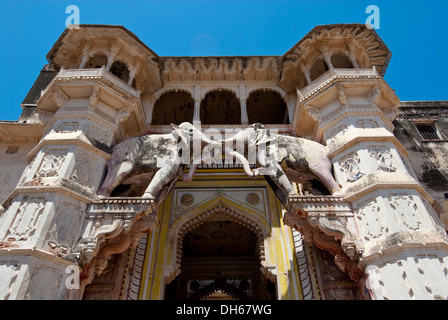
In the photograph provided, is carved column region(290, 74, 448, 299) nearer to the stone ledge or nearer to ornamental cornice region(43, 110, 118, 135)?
the stone ledge

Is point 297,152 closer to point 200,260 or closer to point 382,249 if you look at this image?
point 382,249

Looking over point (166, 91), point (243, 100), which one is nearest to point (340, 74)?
point (243, 100)

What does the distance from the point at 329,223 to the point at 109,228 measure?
399cm

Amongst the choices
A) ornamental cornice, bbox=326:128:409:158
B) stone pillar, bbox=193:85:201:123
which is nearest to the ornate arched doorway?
stone pillar, bbox=193:85:201:123

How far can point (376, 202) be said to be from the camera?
6.17m

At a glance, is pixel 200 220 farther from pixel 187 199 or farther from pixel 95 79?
pixel 95 79

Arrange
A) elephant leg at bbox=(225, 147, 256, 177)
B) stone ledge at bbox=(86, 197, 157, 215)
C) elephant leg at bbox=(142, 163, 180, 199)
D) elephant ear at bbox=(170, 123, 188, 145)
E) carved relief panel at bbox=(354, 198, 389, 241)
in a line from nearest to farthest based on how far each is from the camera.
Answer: carved relief panel at bbox=(354, 198, 389, 241) → stone ledge at bbox=(86, 197, 157, 215) → elephant leg at bbox=(142, 163, 180, 199) → elephant leg at bbox=(225, 147, 256, 177) → elephant ear at bbox=(170, 123, 188, 145)

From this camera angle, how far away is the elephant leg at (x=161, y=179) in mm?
6852

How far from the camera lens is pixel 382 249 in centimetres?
560

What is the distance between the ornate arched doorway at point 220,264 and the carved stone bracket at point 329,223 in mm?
5069

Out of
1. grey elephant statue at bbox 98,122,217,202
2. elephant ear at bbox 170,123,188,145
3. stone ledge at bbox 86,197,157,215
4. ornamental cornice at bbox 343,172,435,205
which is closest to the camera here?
ornamental cornice at bbox 343,172,435,205

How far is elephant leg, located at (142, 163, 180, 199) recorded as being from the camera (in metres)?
6.85

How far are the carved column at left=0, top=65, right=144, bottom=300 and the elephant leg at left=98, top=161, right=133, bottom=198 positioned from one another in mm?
146
